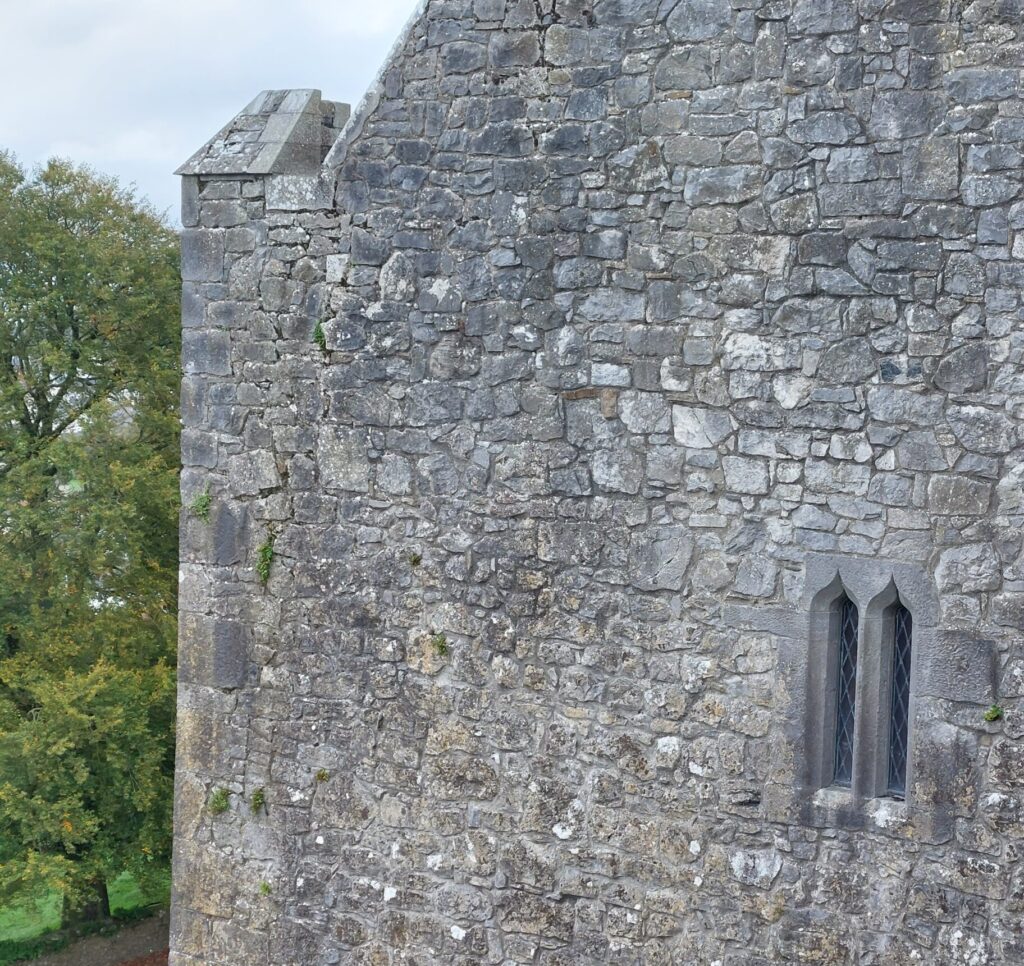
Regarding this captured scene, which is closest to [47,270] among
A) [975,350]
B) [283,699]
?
[283,699]

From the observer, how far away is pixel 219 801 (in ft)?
22.6

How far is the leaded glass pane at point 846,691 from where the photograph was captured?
18.1 ft

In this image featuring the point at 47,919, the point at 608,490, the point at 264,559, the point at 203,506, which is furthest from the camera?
the point at 47,919

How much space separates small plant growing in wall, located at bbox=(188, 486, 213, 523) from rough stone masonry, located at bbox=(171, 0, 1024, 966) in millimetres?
65

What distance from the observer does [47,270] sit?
16953 millimetres

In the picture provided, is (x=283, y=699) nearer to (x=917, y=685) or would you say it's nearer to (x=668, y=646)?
(x=668, y=646)

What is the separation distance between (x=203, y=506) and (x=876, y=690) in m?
3.48

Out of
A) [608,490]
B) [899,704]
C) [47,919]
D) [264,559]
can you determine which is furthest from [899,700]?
[47,919]

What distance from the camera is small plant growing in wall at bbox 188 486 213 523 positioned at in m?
6.89

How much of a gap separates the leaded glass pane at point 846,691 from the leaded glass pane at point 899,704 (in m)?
0.16

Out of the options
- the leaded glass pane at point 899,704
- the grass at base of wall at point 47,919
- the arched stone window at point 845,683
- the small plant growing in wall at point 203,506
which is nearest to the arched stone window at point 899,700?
the leaded glass pane at point 899,704

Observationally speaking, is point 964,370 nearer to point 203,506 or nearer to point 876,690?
point 876,690

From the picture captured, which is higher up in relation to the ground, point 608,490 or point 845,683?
point 608,490

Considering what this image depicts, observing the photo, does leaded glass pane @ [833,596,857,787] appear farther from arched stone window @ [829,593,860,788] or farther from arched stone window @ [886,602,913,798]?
arched stone window @ [886,602,913,798]
